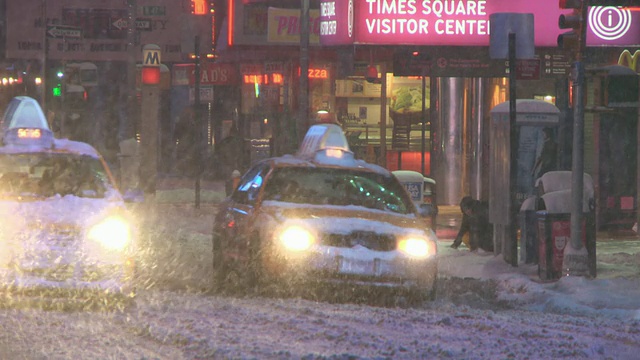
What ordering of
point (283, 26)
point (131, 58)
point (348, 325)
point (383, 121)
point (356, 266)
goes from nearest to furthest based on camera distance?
point (348, 325)
point (356, 266)
point (131, 58)
point (383, 121)
point (283, 26)

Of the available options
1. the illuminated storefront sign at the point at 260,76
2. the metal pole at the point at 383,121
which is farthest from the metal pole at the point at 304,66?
the illuminated storefront sign at the point at 260,76

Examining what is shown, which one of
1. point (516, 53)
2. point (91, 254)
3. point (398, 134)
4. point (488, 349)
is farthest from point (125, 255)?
point (398, 134)

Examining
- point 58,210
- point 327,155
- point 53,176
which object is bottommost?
point 58,210

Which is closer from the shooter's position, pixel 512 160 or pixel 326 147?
pixel 326 147

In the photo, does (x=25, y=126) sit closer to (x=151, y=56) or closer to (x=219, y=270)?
(x=219, y=270)

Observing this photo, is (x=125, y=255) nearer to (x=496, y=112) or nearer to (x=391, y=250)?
(x=391, y=250)

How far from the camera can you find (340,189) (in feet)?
43.5

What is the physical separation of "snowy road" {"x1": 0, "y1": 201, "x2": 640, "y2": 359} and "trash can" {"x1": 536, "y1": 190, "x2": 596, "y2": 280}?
4.26 feet

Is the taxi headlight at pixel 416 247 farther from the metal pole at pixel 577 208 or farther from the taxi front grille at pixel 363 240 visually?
the metal pole at pixel 577 208

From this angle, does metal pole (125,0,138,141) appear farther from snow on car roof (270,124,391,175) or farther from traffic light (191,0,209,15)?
snow on car roof (270,124,391,175)

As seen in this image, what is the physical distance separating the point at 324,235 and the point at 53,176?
268 centimetres

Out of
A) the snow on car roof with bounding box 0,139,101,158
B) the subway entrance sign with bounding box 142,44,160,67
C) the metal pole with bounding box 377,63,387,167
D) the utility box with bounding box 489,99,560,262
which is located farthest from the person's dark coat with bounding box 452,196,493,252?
the metal pole with bounding box 377,63,387,167

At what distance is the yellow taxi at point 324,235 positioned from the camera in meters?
11.4

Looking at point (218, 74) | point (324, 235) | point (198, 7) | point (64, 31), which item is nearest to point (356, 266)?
point (324, 235)
